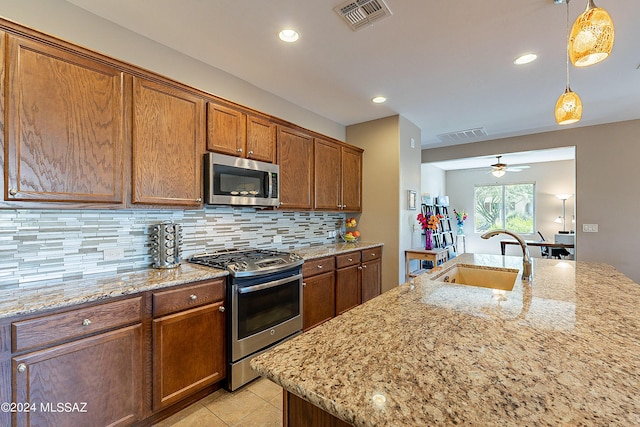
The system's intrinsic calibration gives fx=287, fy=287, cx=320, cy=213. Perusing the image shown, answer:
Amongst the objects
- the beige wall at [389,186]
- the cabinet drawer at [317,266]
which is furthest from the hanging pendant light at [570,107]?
the cabinet drawer at [317,266]

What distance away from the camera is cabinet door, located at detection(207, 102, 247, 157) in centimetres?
239

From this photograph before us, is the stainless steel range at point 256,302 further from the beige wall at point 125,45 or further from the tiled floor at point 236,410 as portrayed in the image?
the beige wall at point 125,45

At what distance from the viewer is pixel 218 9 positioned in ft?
6.38

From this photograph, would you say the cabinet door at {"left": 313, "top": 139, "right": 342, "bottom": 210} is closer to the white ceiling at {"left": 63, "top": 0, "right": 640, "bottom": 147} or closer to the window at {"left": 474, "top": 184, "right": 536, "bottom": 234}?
the white ceiling at {"left": 63, "top": 0, "right": 640, "bottom": 147}

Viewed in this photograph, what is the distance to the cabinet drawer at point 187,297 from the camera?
5.84ft

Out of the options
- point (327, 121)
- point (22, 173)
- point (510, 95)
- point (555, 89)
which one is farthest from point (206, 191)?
point (555, 89)

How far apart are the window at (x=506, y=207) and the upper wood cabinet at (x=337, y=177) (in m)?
5.69

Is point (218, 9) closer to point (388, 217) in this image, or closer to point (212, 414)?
point (212, 414)

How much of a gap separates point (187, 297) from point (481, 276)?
6.90 ft

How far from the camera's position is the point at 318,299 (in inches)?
121

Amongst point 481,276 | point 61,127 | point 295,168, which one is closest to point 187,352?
point 61,127

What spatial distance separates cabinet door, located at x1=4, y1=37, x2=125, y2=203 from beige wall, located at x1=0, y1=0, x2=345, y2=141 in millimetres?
270

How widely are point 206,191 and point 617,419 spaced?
2423 mm

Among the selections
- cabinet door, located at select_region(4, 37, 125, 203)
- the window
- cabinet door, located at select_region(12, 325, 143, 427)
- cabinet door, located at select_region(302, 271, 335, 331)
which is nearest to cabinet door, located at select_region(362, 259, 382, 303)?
cabinet door, located at select_region(302, 271, 335, 331)
